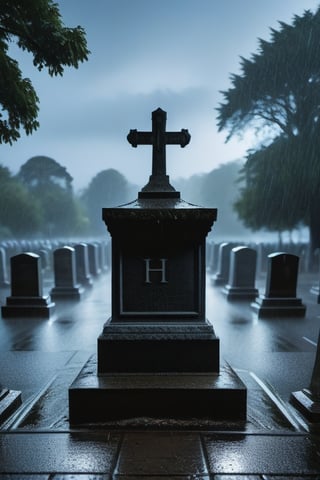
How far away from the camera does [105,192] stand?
7681 centimetres

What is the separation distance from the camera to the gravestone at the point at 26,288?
9.39 meters

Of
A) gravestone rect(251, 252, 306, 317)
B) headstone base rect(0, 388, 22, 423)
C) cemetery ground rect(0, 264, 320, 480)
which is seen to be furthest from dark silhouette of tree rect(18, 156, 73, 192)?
headstone base rect(0, 388, 22, 423)

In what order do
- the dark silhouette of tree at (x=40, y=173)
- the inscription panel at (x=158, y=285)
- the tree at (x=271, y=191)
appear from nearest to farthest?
1. the inscription panel at (x=158, y=285)
2. the tree at (x=271, y=191)
3. the dark silhouette of tree at (x=40, y=173)

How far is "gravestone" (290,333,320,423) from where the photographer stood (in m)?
3.73

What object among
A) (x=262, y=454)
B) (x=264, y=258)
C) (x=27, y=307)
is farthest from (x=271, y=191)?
(x=262, y=454)

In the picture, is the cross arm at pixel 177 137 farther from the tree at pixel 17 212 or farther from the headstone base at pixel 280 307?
the tree at pixel 17 212

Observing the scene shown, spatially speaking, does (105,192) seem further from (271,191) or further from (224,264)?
(224,264)

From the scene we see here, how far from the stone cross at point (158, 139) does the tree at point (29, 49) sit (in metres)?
2.36

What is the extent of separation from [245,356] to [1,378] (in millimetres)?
3559

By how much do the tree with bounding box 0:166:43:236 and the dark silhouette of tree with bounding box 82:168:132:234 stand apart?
104 feet

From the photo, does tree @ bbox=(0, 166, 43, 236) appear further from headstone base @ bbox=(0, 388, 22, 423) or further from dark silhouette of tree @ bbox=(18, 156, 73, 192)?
headstone base @ bbox=(0, 388, 22, 423)

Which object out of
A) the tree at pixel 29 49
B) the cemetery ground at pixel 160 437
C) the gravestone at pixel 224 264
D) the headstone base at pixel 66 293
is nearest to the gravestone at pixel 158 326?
the cemetery ground at pixel 160 437

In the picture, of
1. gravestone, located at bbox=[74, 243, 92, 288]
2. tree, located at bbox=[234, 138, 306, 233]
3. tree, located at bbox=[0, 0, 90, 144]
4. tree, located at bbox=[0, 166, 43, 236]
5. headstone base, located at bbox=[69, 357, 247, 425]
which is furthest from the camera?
tree, located at bbox=[0, 166, 43, 236]

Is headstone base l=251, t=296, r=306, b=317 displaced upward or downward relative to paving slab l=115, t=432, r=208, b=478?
downward
